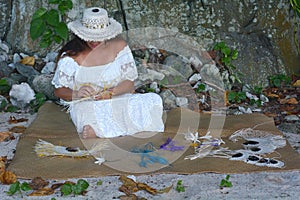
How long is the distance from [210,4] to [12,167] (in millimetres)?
2813

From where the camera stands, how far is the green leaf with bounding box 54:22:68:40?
5.63m

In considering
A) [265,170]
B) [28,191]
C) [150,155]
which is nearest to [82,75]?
[150,155]

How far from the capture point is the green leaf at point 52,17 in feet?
18.6

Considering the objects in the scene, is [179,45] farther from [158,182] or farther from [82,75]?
[158,182]

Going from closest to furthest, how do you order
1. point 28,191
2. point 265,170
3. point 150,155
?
1. point 28,191
2. point 265,170
3. point 150,155

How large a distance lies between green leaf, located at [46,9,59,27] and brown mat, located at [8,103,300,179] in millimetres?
1024

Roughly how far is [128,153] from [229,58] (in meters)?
2.01

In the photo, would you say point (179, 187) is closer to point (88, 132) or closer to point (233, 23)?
point (88, 132)

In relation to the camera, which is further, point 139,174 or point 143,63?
point 143,63

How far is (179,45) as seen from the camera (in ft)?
19.4

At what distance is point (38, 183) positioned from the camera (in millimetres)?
3703

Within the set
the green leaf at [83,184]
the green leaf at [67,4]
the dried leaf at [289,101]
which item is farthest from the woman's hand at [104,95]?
the dried leaf at [289,101]

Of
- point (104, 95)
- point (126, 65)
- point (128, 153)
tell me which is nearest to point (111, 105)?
point (104, 95)

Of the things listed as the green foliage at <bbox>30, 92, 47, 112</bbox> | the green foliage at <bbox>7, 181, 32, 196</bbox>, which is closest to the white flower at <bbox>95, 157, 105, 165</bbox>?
the green foliage at <bbox>7, 181, 32, 196</bbox>
